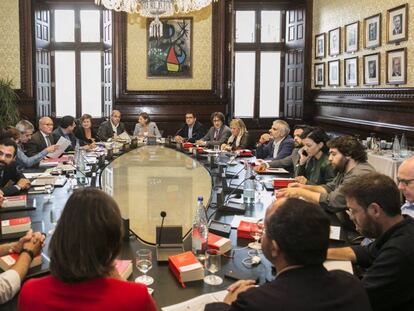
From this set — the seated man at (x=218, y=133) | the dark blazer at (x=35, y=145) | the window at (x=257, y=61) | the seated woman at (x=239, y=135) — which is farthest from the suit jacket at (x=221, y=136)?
the dark blazer at (x=35, y=145)

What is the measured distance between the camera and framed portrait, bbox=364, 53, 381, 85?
6.99 m

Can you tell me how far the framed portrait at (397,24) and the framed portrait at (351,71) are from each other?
1004 millimetres

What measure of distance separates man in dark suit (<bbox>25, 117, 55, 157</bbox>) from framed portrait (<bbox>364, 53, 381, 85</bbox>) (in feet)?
15.6

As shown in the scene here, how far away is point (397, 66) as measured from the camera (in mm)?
6508

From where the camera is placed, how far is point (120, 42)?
970 centimetres

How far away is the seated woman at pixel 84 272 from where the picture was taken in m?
1.31

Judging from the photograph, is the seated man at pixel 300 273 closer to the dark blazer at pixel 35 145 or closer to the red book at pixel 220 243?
the red book at pixel 220 243

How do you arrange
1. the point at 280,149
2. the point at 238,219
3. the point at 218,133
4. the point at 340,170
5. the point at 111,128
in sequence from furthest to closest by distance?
the point at 111,128 < the point at 218,133 < the point at 280,149 < the point at 340,170 < the point at 238,219

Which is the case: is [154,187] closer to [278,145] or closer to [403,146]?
[278,145]

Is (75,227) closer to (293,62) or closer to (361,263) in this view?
(361,263)

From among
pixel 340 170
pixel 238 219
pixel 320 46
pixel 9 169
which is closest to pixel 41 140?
pixel 9 169

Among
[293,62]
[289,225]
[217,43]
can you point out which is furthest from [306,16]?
[289,225]

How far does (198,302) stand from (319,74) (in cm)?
798

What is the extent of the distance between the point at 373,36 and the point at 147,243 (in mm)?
5817
